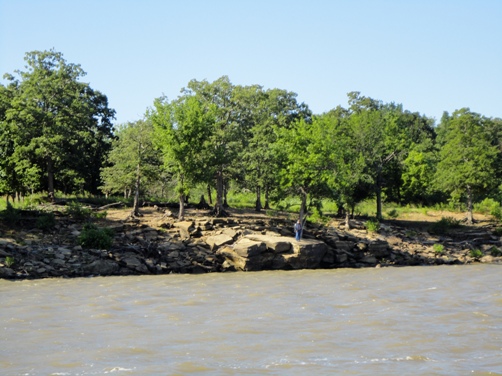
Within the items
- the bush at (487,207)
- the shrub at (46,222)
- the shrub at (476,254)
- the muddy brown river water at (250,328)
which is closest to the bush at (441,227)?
the shrub at (476,254)

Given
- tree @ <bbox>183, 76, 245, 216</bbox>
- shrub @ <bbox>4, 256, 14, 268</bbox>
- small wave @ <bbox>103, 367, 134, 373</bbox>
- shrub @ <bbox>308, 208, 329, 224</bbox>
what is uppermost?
tree @ <bbox>183, 76, 245, 216</bbox>

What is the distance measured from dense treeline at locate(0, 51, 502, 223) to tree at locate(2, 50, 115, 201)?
0.07m

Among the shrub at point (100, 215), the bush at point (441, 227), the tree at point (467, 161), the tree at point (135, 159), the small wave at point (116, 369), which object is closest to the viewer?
the small wave at point (116, 369)

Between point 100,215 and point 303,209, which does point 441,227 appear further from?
point 100,215

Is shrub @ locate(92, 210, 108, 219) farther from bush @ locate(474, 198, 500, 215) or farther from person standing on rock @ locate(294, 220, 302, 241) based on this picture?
bush @ locate(474, 198, 500, 215)

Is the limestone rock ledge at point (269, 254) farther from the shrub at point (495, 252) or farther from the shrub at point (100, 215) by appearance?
the shrub at point (495, 252)

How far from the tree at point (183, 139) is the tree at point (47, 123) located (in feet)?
20.2

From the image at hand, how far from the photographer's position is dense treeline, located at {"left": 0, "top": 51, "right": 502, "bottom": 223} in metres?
40.8

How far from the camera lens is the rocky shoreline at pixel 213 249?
1250 inches

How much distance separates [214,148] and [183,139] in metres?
2.85

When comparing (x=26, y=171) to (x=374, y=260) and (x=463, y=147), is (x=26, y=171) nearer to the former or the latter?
(x=374, y=260)

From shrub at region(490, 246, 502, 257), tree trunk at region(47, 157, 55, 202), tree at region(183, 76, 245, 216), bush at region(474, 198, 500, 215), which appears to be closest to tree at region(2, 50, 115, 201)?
tree trunk at region(47, 157, 55, 202)

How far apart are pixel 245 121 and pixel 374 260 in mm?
15000

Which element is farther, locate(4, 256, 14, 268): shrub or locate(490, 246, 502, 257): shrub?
locate(490, 246, 502, 257): shrub
